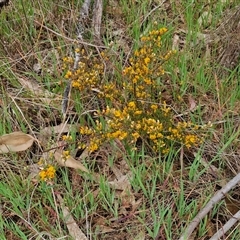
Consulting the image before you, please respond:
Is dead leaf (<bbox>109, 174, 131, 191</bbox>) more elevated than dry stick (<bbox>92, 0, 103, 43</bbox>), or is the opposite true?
dry stick (<bbox>92, 0, 103, 43</bbox>)

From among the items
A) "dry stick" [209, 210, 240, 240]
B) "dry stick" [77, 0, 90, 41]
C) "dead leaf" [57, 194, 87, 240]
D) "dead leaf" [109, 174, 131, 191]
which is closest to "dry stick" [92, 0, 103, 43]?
"dry stick" [77, 0, 90, 41]

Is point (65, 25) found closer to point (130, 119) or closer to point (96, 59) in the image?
point (96, 59)

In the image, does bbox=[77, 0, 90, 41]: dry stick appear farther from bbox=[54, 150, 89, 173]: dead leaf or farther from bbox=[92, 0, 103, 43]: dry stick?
bbox=[54, 150, 89, 173]: dead leaf

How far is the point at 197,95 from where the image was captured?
2322 mm

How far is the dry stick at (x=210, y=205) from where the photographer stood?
1.83m

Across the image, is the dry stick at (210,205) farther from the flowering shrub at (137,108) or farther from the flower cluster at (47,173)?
the flower cluster at (47,173)

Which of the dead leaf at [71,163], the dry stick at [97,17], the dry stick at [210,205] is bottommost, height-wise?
the dry stick at [210,205]

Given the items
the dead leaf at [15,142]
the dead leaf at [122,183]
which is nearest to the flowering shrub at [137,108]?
the dead leaf at [122,183]

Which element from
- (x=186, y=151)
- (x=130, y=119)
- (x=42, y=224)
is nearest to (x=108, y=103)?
(x=130, y=119)

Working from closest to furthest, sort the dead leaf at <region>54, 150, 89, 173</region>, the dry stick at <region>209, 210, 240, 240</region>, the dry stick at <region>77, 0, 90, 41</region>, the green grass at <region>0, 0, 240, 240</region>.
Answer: the dry stick at <region>209, 210, 240, 240</region>
the green grass at <region>0, 0, 240, 240</region>
the dead leaf at <region>54, 150, 89, 173</region>
the dry stick at <region>77, 0, 90, 41</region>

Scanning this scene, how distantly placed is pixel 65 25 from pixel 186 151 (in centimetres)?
102

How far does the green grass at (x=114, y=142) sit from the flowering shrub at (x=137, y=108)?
47 mm

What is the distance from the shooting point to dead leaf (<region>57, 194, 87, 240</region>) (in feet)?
6.22

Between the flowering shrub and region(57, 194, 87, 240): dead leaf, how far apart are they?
0.25 meters
